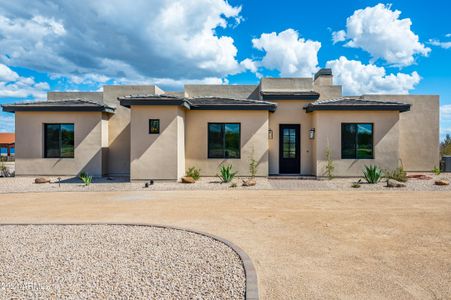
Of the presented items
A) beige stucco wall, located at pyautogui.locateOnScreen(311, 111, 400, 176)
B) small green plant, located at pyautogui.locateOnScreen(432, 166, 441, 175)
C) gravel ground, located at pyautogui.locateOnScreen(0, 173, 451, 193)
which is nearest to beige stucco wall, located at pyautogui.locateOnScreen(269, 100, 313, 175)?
beige stucco wall, located at pyautogui.locateOnScreen(311, 111, 400, 176)

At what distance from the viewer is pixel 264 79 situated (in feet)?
52.7

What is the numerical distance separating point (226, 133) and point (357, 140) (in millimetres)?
6016

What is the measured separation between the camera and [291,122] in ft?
49.1

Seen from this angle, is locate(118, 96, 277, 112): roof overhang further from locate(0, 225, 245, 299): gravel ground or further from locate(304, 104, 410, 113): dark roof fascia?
locate(0, 225, 245, 299): gravel ground

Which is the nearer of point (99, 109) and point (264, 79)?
point (99, 109)

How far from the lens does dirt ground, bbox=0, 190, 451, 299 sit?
3.83 m

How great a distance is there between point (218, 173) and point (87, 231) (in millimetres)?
8588

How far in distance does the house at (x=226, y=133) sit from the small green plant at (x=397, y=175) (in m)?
0.36

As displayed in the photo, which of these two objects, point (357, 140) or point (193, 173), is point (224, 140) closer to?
point (193, 173)

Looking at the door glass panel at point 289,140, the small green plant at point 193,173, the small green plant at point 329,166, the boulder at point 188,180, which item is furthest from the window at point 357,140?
the boulder at point 188,180

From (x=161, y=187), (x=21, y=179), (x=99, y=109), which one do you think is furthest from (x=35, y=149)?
(x=161, y=187)

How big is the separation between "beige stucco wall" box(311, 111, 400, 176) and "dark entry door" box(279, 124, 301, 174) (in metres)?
1.25

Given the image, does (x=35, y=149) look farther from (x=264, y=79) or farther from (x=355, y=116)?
(x=355, y=116)

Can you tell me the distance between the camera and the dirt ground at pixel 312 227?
151 inches
